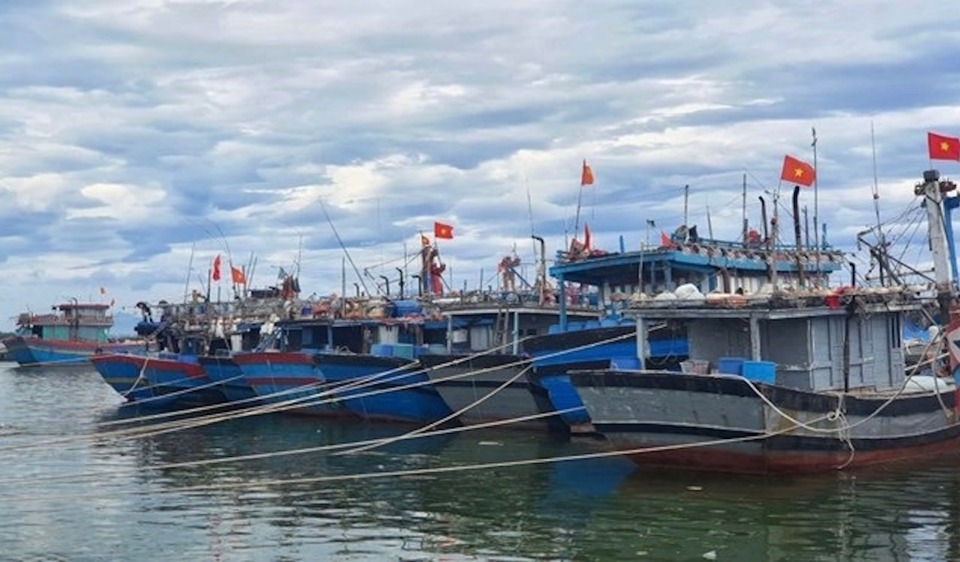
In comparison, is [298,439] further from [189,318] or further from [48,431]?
[189,318]

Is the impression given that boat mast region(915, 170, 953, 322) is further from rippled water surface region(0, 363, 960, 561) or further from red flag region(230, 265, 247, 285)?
red flag region(230, 265, 247, 285)

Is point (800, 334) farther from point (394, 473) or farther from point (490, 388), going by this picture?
point (490, 388)

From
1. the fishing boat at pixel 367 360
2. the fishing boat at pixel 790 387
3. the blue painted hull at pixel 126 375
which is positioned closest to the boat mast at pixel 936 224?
the fishing boat at pixel 790 387

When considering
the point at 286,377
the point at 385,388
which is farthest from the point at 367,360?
the point at 286,377

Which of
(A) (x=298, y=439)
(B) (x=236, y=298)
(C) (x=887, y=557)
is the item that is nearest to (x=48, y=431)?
(A) (x=298, y=439)

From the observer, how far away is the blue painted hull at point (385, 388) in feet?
113

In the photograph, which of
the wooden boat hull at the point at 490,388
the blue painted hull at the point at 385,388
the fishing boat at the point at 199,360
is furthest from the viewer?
the fishing boat at the point at 199,360

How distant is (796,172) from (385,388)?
15.0 meters

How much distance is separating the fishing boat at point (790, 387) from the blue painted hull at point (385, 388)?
1155cm

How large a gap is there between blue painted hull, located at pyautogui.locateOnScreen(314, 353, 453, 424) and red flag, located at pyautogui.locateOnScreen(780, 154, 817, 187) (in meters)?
12.5

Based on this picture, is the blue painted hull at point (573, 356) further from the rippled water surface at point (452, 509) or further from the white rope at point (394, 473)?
the white rope at point (394, 473)

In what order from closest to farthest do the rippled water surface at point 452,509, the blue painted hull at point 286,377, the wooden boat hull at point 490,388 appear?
1. the rippled water surface at point 452,509
2. the wooden boat hull at point 490,388
3. the blue painted hull at point 286,377

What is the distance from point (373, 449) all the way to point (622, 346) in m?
7.05

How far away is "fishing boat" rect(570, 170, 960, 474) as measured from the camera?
2184cm
